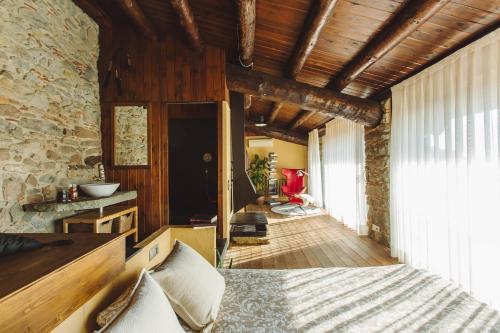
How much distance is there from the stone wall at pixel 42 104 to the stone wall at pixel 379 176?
3.99 metres

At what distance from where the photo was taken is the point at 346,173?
17.1 ft

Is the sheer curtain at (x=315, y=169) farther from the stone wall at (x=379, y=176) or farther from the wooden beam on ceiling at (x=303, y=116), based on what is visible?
the stone wall at (x=379, y=176)

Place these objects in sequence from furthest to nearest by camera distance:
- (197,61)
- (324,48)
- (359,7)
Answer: (197,61), (324,48), (359,7)

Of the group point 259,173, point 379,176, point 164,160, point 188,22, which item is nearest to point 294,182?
point 259,173

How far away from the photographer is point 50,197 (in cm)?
242

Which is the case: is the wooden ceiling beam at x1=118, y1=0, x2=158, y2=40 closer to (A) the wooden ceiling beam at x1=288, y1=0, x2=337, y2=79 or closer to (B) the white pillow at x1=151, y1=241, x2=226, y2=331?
(A) the wooden ceiling beam at x1=288, y1=0, x2=337, y2=79

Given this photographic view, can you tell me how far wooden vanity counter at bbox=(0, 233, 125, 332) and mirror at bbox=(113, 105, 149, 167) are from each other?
2.28 metres

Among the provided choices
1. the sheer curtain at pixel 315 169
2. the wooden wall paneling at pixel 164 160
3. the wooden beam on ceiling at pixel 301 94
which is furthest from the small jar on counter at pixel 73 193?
the sheer curtain at pixel 315 169

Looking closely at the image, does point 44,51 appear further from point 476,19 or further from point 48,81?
point 476,19

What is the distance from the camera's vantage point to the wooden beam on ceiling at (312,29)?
2.02 meters

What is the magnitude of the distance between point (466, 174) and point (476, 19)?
1284 millimetres

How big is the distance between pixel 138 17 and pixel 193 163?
2.34 m

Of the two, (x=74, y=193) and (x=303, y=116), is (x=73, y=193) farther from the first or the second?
(x=303, y=116)

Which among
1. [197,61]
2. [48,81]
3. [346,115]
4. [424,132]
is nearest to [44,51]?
[48,81]
